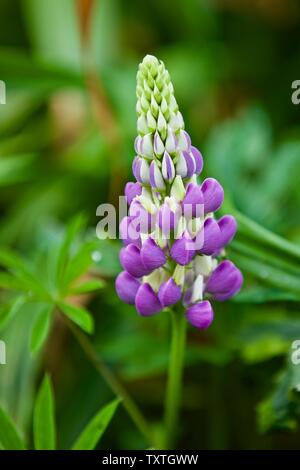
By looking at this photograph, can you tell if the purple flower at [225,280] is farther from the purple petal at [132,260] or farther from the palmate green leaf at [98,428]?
the palmate green leaf at [98,428]

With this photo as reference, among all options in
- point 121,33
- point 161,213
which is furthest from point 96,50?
point 161,213

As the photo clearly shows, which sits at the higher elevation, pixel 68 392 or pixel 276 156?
pixel 276 156

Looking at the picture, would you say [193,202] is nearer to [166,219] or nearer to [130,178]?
[166,219]

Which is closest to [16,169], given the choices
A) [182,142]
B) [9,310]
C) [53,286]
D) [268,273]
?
[53,286]

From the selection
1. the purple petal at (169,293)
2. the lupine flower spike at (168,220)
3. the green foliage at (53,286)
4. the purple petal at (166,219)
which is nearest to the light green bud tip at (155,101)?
the lupine flower spike at (168,220)
